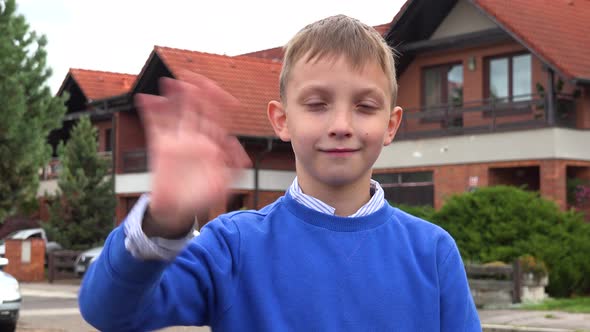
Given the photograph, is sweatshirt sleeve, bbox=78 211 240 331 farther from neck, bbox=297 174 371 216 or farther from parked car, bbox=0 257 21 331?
parked car, bbox=0 257 21 331

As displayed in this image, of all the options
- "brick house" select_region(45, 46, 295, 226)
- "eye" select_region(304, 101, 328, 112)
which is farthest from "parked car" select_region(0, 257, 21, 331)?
"brick house" select_region(45, 46, 295, 226)

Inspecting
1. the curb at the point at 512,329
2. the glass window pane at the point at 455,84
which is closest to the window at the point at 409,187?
the glass window pane at the point at 455,84

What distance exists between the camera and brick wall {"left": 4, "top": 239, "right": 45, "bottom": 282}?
30.4m

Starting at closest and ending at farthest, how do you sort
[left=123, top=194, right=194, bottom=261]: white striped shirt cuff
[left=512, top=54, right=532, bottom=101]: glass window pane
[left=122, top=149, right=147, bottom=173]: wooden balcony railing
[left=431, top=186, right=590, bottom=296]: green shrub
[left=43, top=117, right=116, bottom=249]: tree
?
[left=123, top=194, right=194, bottom=261]: white striped shirt cuff, [left=431, top=186, right=590, bottom=296]: green shrub, [left=512, top=54, right=532, bottom=101]: glass window pane, [left=43, top=117, right=116, bottom=249]: tree, [left=122, top=149, right=147, bottom=173]: wooden balcony railing

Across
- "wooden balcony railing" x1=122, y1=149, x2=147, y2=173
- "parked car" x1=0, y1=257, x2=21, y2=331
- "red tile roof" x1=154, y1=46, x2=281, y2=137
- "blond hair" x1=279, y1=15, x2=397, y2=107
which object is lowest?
"parked car" x1=0, y1=257, x2=21, y2=331

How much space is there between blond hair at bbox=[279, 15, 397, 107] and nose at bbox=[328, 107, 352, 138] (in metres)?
0.13

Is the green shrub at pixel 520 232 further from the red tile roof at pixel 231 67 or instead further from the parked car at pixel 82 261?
the parked car at pixel 82 261

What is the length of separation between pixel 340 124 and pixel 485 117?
1080 inches

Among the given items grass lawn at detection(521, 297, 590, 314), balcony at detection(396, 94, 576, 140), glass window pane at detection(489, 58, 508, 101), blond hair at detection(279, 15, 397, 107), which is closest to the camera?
blond hair at detection(279, 15, 397, 107)

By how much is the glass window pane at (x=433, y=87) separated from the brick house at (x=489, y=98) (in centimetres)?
3

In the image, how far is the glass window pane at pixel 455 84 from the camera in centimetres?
3020

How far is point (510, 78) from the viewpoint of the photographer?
28625mm

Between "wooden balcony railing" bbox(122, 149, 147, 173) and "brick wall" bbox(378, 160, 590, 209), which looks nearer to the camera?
"brick wall" bbox(378, 160, 590, 209)

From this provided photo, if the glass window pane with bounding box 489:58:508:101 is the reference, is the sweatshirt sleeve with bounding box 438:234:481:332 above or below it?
Answer: below
